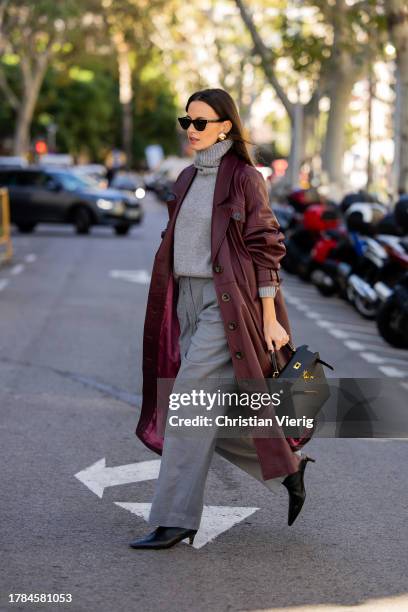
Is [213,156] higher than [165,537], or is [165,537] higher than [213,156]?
[213,156]

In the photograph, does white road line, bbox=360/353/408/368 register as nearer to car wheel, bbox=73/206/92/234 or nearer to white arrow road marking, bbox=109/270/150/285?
white arrow road marking, bbox=109/270/150/285

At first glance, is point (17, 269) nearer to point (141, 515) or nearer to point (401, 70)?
point (401, 70)

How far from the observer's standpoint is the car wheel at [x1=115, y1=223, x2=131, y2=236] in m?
35.3

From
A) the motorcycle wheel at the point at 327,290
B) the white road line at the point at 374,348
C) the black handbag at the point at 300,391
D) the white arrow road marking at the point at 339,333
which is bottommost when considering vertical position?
the motorcycle wheel at the point at 327,290

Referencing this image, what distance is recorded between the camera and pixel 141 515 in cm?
601

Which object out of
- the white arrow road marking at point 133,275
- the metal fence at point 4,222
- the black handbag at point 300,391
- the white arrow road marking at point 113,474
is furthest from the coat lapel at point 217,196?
A: the metal fence at point 4,222

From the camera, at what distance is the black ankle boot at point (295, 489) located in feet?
17.9

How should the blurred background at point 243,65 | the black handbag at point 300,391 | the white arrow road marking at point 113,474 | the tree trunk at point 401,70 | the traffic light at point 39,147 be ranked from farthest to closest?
the traffic light at point 39,147 < the blurred background at point 243,65 < the tree trunk at point 401,70 < the white arrow road marking at point 113,474 < the black handbag at point 300,391

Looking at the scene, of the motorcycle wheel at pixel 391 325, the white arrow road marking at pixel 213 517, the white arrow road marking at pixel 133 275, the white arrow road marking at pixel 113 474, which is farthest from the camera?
the white arrow road marking at pixel 133 275

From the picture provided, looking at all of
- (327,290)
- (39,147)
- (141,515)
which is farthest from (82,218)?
(39,147)

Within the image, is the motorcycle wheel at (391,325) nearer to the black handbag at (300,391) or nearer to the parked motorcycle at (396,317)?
the parked motorcycle at (396,317)

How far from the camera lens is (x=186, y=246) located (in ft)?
17.6

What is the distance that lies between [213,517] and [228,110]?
5.67 ft

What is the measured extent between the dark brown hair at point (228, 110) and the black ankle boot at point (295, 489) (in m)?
1.18
